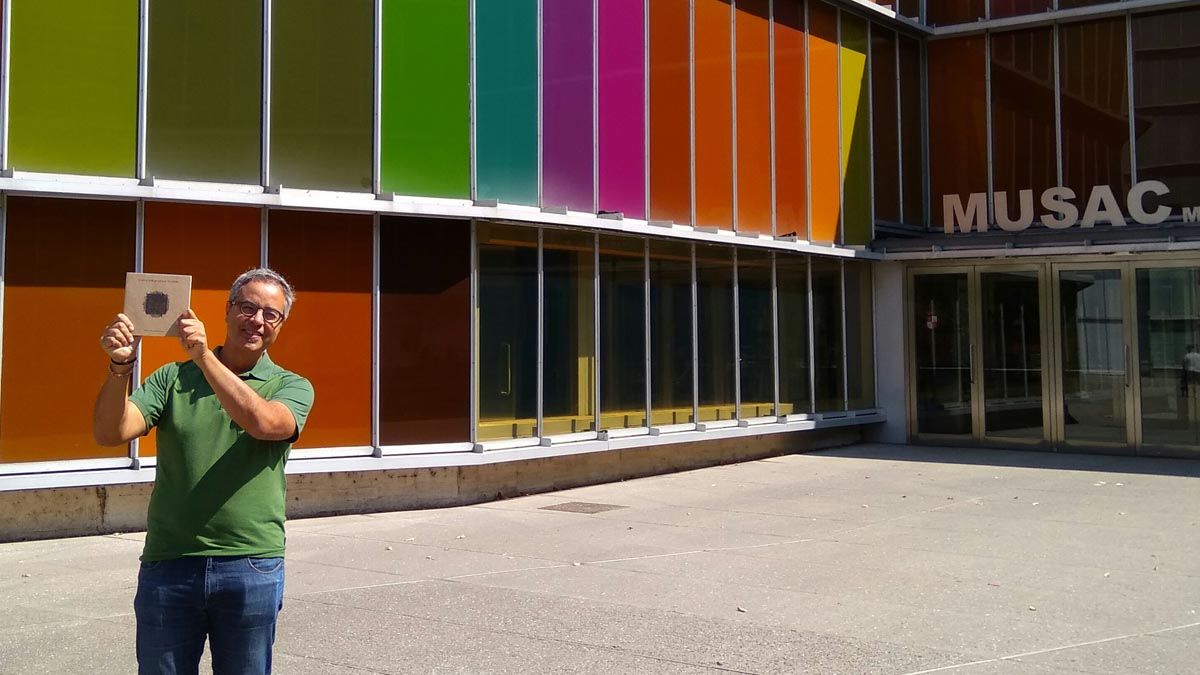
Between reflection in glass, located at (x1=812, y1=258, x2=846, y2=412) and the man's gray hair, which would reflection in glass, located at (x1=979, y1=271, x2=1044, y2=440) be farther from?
the man's gray hair

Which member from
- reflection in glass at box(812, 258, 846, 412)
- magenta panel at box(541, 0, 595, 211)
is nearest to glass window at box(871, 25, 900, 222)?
reflection in glass at box(812, 258, 846, 412)

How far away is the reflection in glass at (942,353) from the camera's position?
1953cm

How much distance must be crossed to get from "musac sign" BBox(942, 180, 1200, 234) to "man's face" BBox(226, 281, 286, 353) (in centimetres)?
1698

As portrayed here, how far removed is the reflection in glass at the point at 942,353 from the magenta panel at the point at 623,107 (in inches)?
281

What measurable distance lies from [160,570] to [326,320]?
343 inches

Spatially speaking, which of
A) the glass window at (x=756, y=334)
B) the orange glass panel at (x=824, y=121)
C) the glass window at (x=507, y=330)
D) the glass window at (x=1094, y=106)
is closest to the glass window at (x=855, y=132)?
the orange glass panel at (x=824, y=121)

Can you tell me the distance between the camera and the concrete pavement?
650 centimetres

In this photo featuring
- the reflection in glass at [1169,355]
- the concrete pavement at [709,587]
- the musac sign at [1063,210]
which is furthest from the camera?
the musac sign at [1063,210]

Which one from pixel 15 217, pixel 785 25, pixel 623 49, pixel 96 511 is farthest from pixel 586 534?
pixel 785 25

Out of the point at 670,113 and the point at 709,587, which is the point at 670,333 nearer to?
the point at 670,113

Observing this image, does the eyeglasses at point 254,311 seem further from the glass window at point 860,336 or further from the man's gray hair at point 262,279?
the glass window at point 860,336

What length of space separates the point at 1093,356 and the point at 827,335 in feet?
14.4

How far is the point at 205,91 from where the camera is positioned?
11.6m

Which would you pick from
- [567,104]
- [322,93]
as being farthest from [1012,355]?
[322,93]
